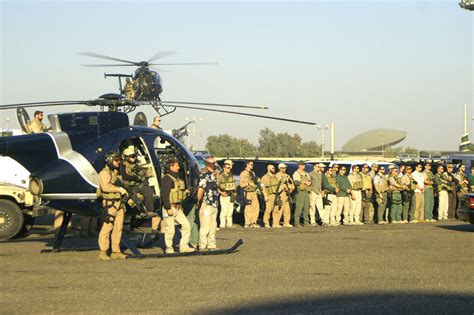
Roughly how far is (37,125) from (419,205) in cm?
1220

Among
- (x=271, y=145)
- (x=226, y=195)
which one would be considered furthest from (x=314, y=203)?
(x=271, y=145)

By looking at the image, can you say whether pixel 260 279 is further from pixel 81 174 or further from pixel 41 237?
pixel 41 237

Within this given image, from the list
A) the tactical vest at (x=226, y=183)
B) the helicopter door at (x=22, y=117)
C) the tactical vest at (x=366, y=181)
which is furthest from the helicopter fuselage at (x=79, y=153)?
the tactical vest at (x=366, y=181)

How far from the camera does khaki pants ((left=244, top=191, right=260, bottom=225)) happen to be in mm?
21344

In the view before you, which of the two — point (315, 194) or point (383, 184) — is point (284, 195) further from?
point (383, 184)

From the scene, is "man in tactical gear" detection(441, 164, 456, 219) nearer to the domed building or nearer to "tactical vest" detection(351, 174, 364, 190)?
"tactical vest" detection(351, 174, 364, 190)

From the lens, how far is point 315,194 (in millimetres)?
21984

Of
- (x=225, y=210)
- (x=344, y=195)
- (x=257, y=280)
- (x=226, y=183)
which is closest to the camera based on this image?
(x=257, y=280)

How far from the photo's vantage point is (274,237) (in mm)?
18141

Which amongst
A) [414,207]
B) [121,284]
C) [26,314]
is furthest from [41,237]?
[414,207]

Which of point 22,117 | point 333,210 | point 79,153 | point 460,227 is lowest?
point 460,227

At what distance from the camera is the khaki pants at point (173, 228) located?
14430mm

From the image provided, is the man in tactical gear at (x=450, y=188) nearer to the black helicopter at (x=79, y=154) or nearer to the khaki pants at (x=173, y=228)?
the black helicopter at (x=79, y=154)

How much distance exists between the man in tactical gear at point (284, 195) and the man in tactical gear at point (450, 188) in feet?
19.9
